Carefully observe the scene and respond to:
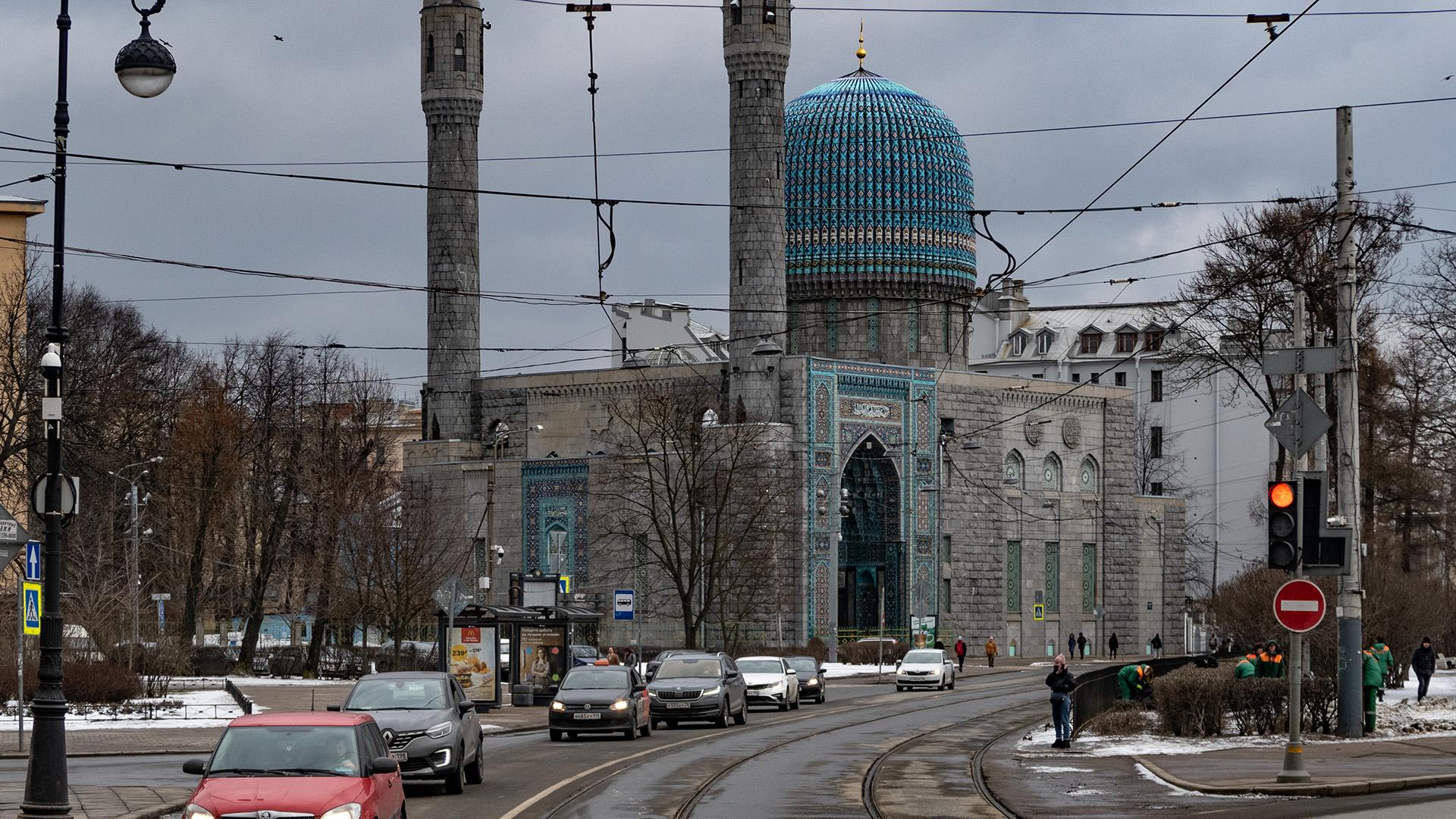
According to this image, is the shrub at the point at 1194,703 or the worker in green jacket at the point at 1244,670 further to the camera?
the worker in green jacket at the point at 1244,670

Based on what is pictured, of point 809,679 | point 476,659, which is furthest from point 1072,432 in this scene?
point 476,659

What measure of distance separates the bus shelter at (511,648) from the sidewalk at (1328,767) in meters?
15.6

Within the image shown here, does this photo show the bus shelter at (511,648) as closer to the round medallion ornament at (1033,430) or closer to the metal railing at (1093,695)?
the metal railing at (1093,695)

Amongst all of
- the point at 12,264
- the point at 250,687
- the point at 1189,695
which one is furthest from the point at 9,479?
the point at 1189,695

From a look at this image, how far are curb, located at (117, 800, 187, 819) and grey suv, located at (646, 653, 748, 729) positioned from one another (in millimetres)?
14375

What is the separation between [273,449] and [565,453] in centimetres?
1399

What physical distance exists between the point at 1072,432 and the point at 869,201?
466 inches

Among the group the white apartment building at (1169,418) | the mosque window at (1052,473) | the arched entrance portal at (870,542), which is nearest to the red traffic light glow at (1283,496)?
the arched entrance portal at (870,542)

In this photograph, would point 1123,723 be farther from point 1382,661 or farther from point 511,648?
point 511,648

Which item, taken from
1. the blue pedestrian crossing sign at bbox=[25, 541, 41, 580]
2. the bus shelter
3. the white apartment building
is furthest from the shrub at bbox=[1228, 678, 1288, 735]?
the white apartment building

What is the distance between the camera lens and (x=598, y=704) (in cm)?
3125

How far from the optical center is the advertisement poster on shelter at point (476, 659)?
130 feet

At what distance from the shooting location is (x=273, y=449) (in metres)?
63.4

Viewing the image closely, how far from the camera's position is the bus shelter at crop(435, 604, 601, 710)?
3930 centimetres
